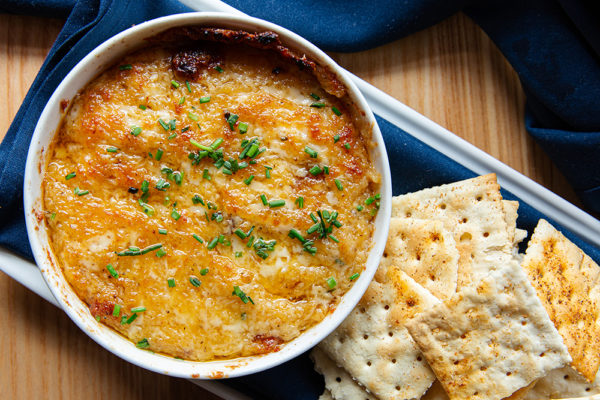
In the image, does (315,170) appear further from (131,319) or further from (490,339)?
(490,339)

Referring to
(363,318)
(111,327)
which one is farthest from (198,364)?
(363,318)

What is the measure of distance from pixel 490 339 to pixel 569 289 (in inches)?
20.4

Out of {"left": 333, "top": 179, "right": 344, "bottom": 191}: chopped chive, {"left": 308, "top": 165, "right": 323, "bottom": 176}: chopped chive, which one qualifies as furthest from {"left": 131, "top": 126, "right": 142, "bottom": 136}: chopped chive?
{"left": 333, "top": 179, "right": 344, "bottom": 191}: chopped chive

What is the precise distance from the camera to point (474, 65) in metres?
3.14

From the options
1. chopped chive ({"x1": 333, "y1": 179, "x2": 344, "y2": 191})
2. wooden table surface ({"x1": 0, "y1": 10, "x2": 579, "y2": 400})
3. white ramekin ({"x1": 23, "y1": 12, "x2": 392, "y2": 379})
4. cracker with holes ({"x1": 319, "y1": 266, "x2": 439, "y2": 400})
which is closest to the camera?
white ramekin ({"x1": 23, "y1": 12, "x2": 392, "y2": 379})

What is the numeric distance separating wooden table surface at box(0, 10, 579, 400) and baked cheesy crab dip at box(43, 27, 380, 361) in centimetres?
67

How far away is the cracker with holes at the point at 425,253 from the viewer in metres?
2.74

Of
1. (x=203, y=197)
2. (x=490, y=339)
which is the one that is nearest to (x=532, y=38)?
(x=490, y=339)

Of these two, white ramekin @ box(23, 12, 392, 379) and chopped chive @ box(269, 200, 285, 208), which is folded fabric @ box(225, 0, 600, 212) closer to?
white ramekin @ box(23, 12, 392, 379)

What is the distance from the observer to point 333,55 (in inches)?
121

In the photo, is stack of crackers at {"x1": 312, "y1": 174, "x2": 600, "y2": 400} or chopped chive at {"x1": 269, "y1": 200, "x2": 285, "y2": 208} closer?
chopped chive at {"x1": 269, "y1": 200, "x2": 285, "y2": 208}

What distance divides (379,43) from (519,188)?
109 centimetres

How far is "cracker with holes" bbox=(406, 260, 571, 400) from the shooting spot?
102 inches

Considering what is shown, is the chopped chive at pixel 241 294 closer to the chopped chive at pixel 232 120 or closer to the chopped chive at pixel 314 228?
the chopped chive at pixel 314 228
